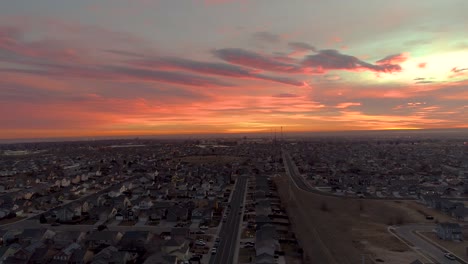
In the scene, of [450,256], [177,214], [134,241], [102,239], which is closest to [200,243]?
[134,241]

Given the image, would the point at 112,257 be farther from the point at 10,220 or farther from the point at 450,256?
the point at 450,256

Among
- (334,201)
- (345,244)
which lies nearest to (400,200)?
(334,201)

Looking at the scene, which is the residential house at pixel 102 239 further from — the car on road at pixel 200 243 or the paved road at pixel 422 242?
the paved road at pixel 422 242

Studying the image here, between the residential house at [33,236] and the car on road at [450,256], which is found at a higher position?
the residential house at [33,236]

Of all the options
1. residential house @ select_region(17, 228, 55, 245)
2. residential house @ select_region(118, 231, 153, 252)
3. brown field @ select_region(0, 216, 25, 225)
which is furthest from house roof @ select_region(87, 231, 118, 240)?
brown field @ select_region(0, 216, 25, 225)

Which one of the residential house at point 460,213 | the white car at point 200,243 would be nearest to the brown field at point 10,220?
the white car at point 200,243

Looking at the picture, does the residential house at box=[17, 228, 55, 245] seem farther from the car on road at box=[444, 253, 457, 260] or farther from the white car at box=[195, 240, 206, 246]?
the car on road at box=[444, 253, 457, 260]
